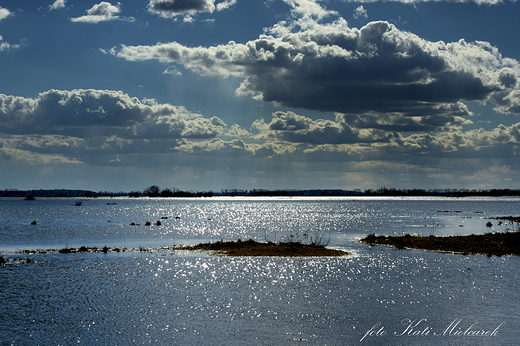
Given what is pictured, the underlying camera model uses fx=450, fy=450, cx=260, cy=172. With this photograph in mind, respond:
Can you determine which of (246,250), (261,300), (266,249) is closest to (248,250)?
(246,250)

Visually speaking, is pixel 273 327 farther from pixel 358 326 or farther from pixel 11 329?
pixel 11 329

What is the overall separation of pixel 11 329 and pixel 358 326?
19.6 m

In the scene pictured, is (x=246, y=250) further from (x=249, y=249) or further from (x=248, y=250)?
(x=249, y=249)

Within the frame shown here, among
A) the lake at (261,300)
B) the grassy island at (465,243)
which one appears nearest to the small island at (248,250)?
the lake at (261,300)

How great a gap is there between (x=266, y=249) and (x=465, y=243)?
2685cm

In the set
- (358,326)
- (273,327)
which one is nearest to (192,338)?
(273,327)

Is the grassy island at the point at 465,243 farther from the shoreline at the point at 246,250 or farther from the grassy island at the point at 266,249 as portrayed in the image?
the grassy island at the point at 266,249

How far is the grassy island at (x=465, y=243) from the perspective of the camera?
54906mm

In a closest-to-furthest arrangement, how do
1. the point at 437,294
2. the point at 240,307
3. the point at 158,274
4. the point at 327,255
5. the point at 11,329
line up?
the point at 11,329 < the point at 240,307 < the point at 437,294 < the point at 158,274 < the point at 327,255

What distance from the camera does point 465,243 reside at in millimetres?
60188

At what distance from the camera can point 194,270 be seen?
145ft

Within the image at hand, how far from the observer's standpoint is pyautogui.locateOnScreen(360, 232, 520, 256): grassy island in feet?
180

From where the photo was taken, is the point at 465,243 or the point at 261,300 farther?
the point at 465,243

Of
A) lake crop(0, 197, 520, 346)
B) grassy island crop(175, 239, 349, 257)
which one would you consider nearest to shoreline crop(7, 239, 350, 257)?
grassy island crop(175, 239, 349, 257)
